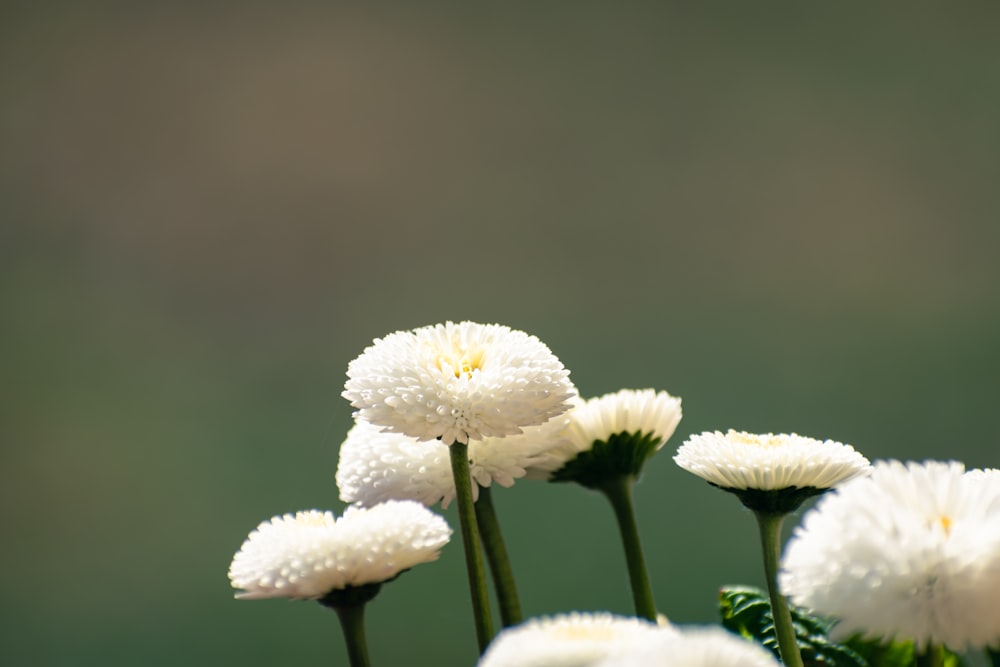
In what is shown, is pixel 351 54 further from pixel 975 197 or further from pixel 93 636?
pixel 975 197

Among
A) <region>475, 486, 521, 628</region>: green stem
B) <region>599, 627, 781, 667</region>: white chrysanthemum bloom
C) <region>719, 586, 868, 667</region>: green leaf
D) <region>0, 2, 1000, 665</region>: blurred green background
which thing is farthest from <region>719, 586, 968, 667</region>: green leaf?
<region>0, 2, 1000, 665</region>: blurred green background

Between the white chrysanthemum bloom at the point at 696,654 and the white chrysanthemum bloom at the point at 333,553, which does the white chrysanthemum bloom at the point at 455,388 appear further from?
the white chrysanthemum bloom at the point at 696,654

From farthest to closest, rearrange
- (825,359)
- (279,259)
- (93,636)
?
(825,359)
(279,259)
(93,636)

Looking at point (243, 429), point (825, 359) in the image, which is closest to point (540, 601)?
point (243, 429)

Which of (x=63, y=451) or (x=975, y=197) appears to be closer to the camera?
(x=63, y=451)

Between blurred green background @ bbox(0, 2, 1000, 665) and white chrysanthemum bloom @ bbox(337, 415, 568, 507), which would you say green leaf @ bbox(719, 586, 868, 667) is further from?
blurred green background @ bbox(0, 2, 1000, 665)

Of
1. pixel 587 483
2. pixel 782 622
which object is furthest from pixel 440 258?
pixel 782 622

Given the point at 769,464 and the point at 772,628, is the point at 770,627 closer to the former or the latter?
the point at 772,628
